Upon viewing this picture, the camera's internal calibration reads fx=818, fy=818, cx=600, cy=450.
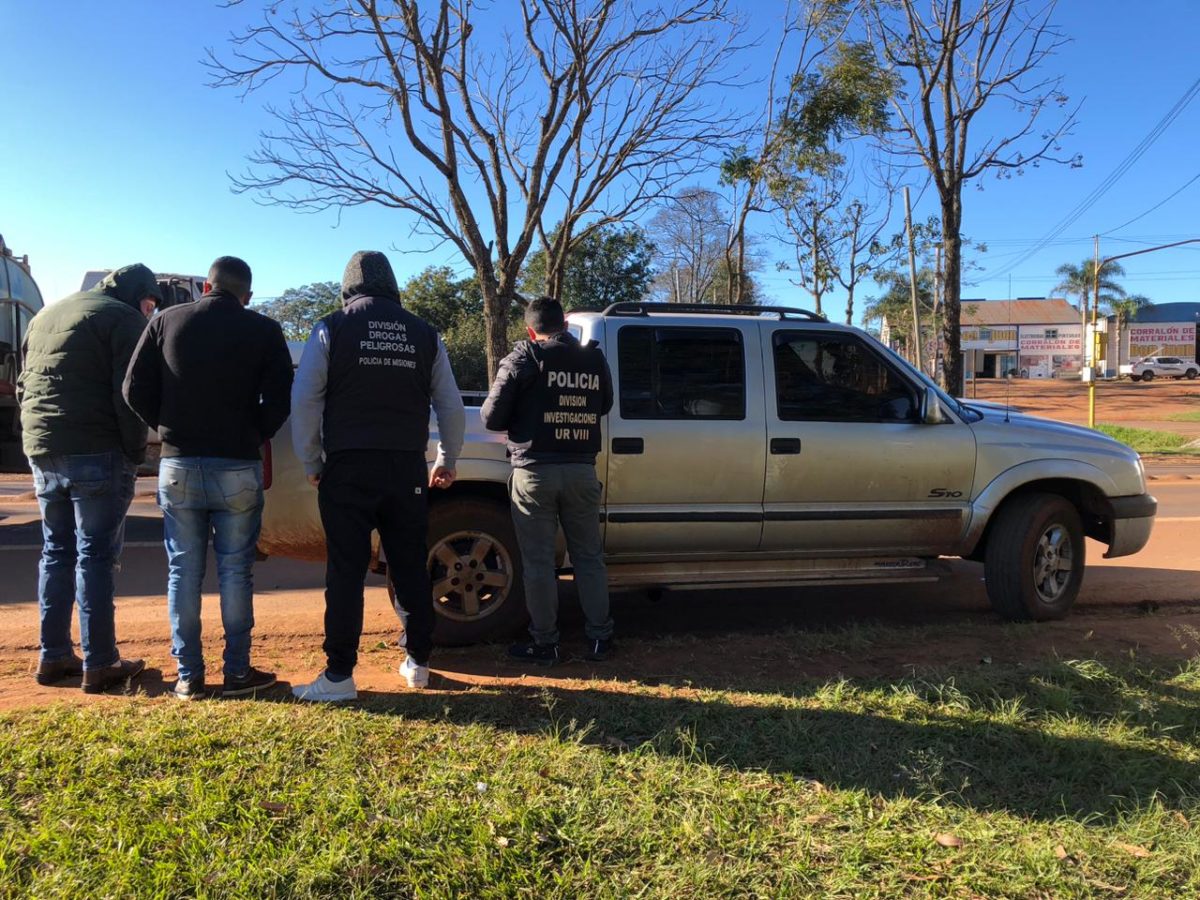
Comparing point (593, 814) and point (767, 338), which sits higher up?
point (767, 338)

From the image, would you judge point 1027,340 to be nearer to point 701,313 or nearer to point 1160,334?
point 1160,334

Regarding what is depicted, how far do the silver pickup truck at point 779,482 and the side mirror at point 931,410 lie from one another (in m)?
0.02

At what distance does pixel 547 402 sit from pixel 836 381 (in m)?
1.95

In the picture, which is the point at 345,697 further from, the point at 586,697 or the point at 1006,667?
the point at 1006,667

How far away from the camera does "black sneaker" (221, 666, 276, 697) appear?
376 cm

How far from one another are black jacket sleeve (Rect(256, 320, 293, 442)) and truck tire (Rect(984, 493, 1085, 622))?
432cm

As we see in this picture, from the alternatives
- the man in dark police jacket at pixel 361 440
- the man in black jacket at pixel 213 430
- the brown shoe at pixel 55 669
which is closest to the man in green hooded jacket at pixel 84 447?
the brown shoe at pixel 55 669

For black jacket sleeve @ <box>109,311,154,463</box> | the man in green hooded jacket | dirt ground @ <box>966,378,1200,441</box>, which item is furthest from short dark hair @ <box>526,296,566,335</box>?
dirt ground @ <box>966,378,1200,441</box>

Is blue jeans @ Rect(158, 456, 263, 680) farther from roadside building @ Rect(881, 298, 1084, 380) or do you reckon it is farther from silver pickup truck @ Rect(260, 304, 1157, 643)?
roadside building @ Rect(881, 298, 1084, 380)

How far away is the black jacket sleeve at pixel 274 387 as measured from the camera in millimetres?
3721

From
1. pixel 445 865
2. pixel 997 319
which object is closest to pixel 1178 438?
pixel 445 865

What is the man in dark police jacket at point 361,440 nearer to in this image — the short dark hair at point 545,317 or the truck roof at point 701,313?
the short dark hair at point 545,317

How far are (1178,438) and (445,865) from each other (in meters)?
24.2

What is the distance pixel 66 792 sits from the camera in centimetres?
274
